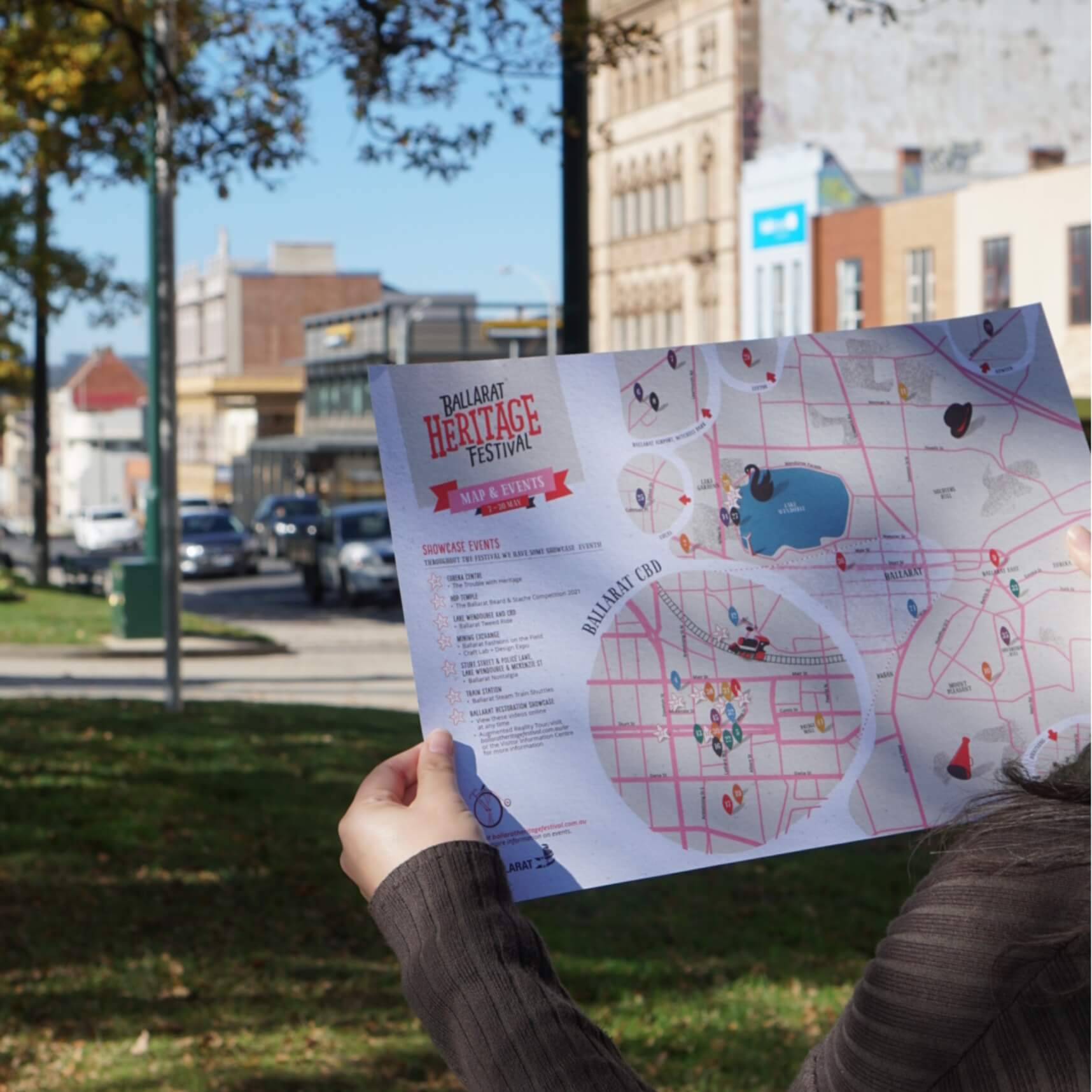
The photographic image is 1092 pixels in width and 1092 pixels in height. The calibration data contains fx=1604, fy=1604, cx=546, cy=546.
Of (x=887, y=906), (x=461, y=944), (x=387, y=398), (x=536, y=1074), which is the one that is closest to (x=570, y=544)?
(x=387, y=398)

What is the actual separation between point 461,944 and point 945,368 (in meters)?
0.90

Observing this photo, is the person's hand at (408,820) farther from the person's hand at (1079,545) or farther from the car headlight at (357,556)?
the car headlight at (357,556)

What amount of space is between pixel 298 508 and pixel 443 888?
48803mm

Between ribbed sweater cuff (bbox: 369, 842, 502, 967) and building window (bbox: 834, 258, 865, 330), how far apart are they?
141 feet

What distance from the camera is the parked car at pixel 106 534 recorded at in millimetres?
61250

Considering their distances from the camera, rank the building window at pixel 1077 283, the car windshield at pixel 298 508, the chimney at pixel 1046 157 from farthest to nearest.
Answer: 1. the car windshield at pixel 298 508
2. the chimney at pixel 1046 157
3. the building window at pixel 1077 283

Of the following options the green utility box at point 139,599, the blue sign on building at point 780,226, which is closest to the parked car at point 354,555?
the green utility box at point 139,599

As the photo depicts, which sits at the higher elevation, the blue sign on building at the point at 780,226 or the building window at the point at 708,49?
the building window at the point at 708,49

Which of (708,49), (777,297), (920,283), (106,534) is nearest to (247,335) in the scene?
(106,534)

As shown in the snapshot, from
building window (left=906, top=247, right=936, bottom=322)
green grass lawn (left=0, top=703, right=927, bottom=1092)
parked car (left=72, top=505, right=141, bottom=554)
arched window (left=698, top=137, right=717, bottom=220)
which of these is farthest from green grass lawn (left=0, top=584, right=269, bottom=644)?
parked car (left=72, top=505, right=141, bottom=554)

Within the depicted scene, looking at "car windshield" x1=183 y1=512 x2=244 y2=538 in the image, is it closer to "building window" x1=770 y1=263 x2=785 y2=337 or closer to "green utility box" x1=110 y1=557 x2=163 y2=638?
"building window" x1=770 y1=263 x2=785 y2=337

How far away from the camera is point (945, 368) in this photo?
1935 millimetres

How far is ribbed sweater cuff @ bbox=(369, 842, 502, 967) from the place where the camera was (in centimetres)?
159

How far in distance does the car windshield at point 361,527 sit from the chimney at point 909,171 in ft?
73.9
